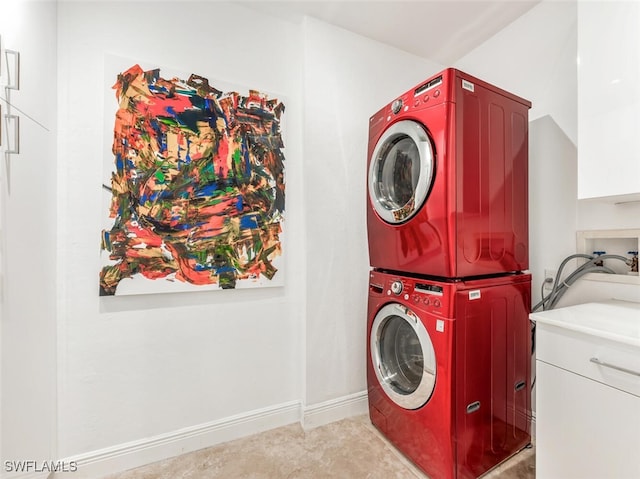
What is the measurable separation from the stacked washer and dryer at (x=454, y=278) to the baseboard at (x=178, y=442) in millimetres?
685

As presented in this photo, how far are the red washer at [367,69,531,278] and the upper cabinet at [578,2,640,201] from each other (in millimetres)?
309

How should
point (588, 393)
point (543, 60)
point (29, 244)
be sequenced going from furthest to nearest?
point (543, 60), point (29, 244), point (588, 393)

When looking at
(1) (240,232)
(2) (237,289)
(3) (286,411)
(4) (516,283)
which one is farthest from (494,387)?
(1) (240,232)

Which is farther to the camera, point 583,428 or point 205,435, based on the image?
point 205,435

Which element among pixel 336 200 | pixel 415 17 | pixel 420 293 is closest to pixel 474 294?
pixel 420 293

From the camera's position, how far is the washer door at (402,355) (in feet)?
4.65

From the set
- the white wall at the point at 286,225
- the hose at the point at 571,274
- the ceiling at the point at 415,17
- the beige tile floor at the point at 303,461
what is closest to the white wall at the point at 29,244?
the white wall at the point at 286,225

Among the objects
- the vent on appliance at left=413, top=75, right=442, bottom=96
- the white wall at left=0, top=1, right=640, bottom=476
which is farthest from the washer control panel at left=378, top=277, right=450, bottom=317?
the vent on appliance at left=413, top=75, right=442, bottom=96

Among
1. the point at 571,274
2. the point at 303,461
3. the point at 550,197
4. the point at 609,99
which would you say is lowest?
the point at 303,461

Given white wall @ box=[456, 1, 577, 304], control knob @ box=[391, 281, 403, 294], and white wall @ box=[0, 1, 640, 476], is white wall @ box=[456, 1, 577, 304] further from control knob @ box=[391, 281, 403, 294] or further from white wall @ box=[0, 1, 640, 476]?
control knob @ box=[391, 281, 403, 294]

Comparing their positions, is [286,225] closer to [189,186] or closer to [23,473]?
[189,186]

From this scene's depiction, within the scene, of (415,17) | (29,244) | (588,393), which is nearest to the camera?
(588,393)

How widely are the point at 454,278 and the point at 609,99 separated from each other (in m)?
0.96

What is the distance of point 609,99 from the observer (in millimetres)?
1192
